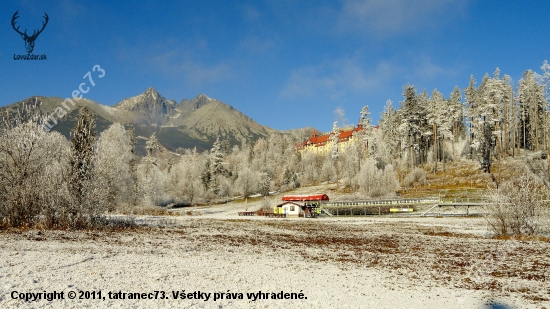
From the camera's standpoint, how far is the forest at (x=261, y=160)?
2509 centimetres

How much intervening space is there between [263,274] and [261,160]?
11680 cm

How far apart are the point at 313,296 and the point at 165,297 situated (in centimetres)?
458

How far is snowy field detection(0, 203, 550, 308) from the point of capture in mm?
10008

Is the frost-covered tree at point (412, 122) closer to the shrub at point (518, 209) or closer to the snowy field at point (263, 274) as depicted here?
the shrub at point (518, 209)

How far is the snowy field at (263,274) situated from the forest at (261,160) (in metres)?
5.09

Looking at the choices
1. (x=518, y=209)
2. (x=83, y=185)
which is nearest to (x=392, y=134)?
(x=518, y=209)

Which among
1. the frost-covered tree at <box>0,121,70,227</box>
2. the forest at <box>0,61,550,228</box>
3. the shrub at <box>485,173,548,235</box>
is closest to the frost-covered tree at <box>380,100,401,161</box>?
the forest at <box>0,61,550,228</box>

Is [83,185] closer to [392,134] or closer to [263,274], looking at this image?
[263,274]

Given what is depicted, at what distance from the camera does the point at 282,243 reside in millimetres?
23297

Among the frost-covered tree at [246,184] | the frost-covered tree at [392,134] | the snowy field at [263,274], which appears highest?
the frost-covered tree at [392,134]

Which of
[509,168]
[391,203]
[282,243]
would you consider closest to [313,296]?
[282,243]

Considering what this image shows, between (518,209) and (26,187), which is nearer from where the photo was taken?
(26,187)

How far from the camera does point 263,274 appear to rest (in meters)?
13.3

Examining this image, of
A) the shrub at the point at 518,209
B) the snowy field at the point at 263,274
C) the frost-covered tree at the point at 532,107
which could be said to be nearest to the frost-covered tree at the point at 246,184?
the frost-covered tree at the point at 532,107
